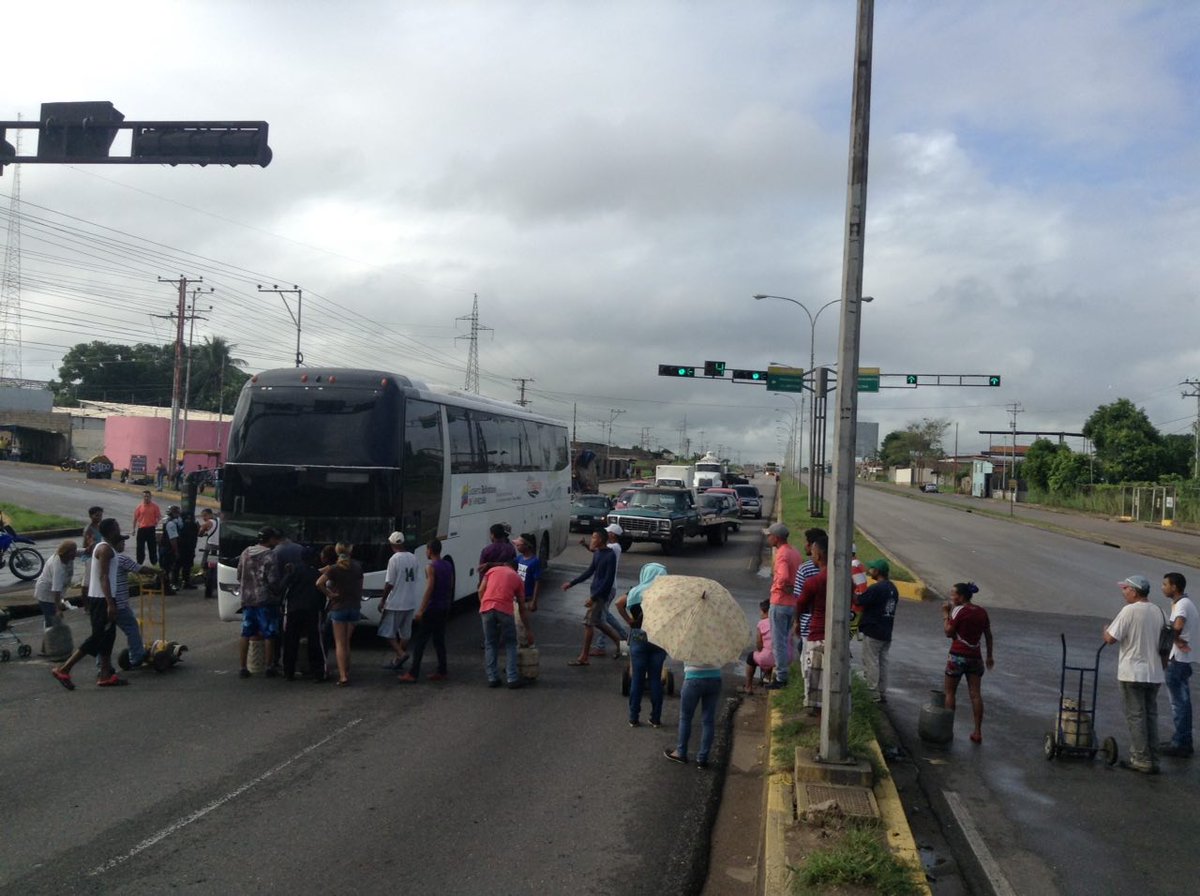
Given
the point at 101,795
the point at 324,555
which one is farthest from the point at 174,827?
the point at 324,555

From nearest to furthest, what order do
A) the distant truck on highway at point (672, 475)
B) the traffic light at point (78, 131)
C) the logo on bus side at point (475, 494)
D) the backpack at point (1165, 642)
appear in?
the backpack at point (1165, 642)
the traffic light at point (78, 131)
the logo on bus side at point (475, 494)
the distant truck on highway at point (672, 475)

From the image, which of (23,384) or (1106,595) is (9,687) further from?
(23,384)

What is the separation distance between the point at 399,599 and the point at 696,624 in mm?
4840

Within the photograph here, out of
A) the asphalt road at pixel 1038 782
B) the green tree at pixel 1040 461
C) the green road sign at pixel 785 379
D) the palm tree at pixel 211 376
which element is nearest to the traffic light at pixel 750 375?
the green road sign at pixel 785 379

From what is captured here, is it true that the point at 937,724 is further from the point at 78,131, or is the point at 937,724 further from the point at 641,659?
the point at 78,131

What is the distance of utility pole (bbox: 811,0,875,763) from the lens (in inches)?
281

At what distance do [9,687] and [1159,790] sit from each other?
10.7m

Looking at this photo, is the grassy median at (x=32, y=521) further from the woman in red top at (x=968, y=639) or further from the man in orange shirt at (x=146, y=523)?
the woman in red top at (x=968, y=639)

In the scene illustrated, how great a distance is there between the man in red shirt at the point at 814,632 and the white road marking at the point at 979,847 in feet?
4.79

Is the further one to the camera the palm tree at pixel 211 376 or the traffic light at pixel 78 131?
the palm tree at pixel 211 376

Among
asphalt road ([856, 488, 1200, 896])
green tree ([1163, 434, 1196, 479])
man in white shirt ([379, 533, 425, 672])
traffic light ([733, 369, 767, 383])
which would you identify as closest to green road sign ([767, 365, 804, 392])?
traffic light ([733, 369, 767, 383])

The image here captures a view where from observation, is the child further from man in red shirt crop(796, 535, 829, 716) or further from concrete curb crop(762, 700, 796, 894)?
concrete curb crop(762, 700, 796, 894)

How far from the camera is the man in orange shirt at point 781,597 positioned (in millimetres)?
10438

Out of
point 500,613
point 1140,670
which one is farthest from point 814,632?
point 500,613
